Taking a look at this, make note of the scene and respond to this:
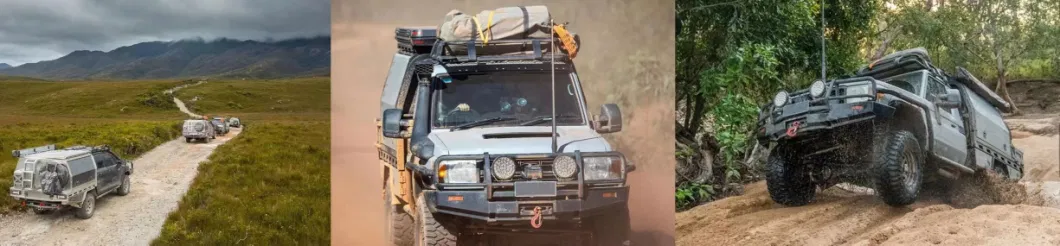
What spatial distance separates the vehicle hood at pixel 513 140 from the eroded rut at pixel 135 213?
176cm

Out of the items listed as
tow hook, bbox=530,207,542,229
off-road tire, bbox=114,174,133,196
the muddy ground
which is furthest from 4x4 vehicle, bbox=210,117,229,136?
tow hook, bbox=530,207,542,229

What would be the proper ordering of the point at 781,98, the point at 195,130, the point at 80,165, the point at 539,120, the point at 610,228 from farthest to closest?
1. the point at 195,130
2. the point at 781,98
3. the point at 80,165
4. the point at 539,120
5. the point at 610,228

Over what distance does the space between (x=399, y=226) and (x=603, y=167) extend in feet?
4.45

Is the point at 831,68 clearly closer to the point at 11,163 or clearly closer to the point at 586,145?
the point at 586,145

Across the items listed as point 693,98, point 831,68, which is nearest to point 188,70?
point 693,98

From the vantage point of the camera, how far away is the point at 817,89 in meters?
4.75

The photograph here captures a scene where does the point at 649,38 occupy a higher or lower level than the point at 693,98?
higher

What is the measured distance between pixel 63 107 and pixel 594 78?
307cm

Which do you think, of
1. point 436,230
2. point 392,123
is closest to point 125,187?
point 392,123

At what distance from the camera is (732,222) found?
5453 mm

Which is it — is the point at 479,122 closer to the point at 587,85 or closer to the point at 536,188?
the point at 536,188

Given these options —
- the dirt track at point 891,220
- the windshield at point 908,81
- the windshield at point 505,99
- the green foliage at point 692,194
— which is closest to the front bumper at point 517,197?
the windshield at point 505,99

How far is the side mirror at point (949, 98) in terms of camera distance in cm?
446

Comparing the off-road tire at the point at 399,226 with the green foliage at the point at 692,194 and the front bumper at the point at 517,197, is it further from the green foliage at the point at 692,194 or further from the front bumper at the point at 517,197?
the green foliage at the point at 692,194
